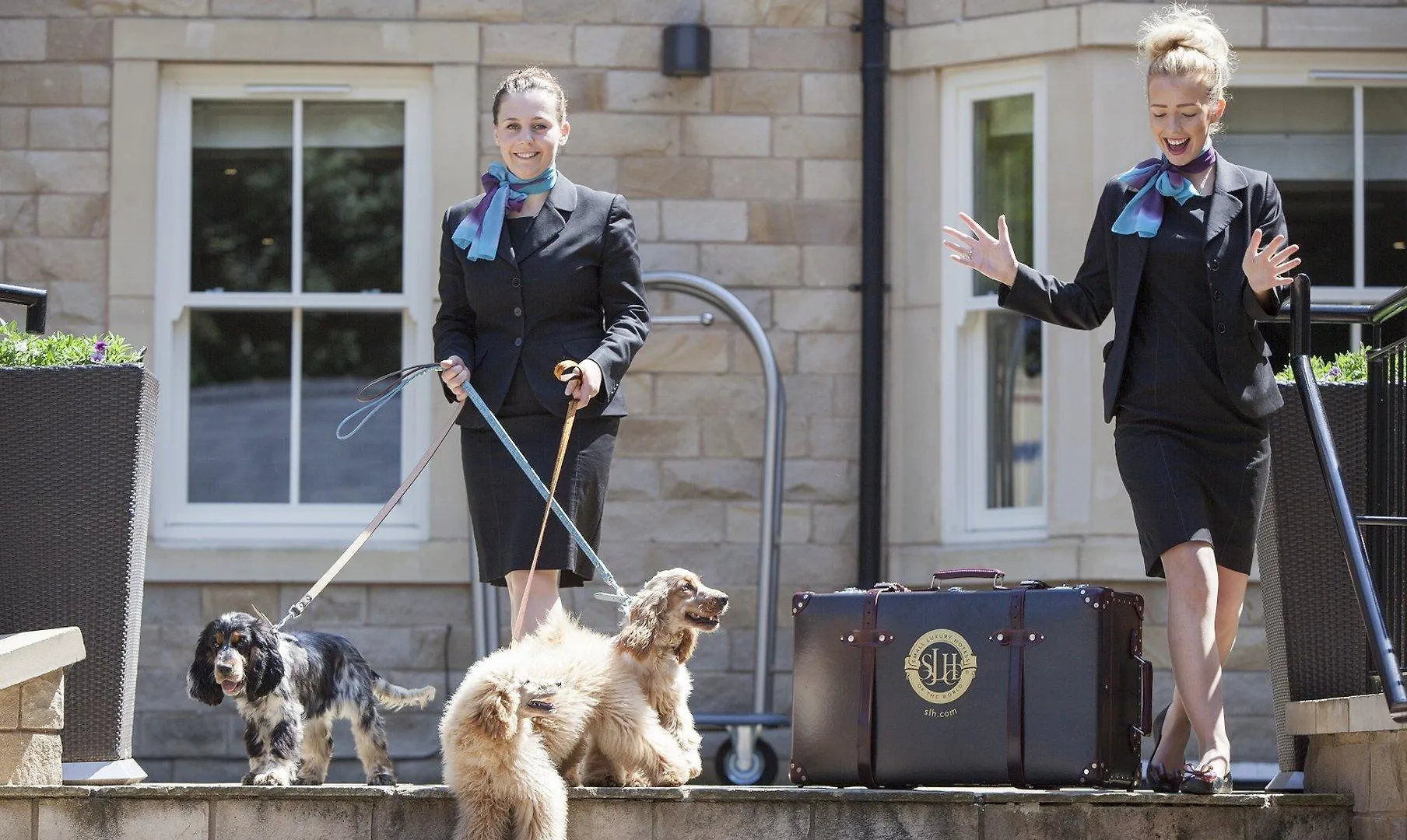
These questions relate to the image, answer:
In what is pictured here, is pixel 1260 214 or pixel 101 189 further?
pixel 101 189

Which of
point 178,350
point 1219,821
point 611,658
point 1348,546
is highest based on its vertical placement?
point 178,350

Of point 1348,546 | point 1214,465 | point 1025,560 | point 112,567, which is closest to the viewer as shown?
point 1348,546

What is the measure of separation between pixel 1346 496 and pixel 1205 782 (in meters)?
0.76

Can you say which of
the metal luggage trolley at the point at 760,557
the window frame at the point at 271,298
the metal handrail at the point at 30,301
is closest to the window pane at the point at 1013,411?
the metal luggage trolley at the point at 760,557

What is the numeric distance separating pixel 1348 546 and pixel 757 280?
12.8 feet

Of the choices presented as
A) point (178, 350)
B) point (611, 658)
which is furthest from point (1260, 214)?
point (178, 350)

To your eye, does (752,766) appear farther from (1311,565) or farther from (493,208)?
(493,208)

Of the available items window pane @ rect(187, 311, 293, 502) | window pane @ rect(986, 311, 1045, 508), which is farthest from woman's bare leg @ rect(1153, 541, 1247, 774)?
window pane @ rect(187, 311, 293, 502)

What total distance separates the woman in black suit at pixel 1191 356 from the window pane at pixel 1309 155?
128 inches

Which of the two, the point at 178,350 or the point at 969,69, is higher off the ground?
the point at 969,69

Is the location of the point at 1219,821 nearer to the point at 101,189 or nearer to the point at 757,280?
the point at 757,280

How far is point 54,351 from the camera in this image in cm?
564

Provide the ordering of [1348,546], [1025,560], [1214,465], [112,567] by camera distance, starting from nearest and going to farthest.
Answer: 1. [1348,546]
2. [1214,465]
3. [112,567]
4. [1025,560]

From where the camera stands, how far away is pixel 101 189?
8.15m
